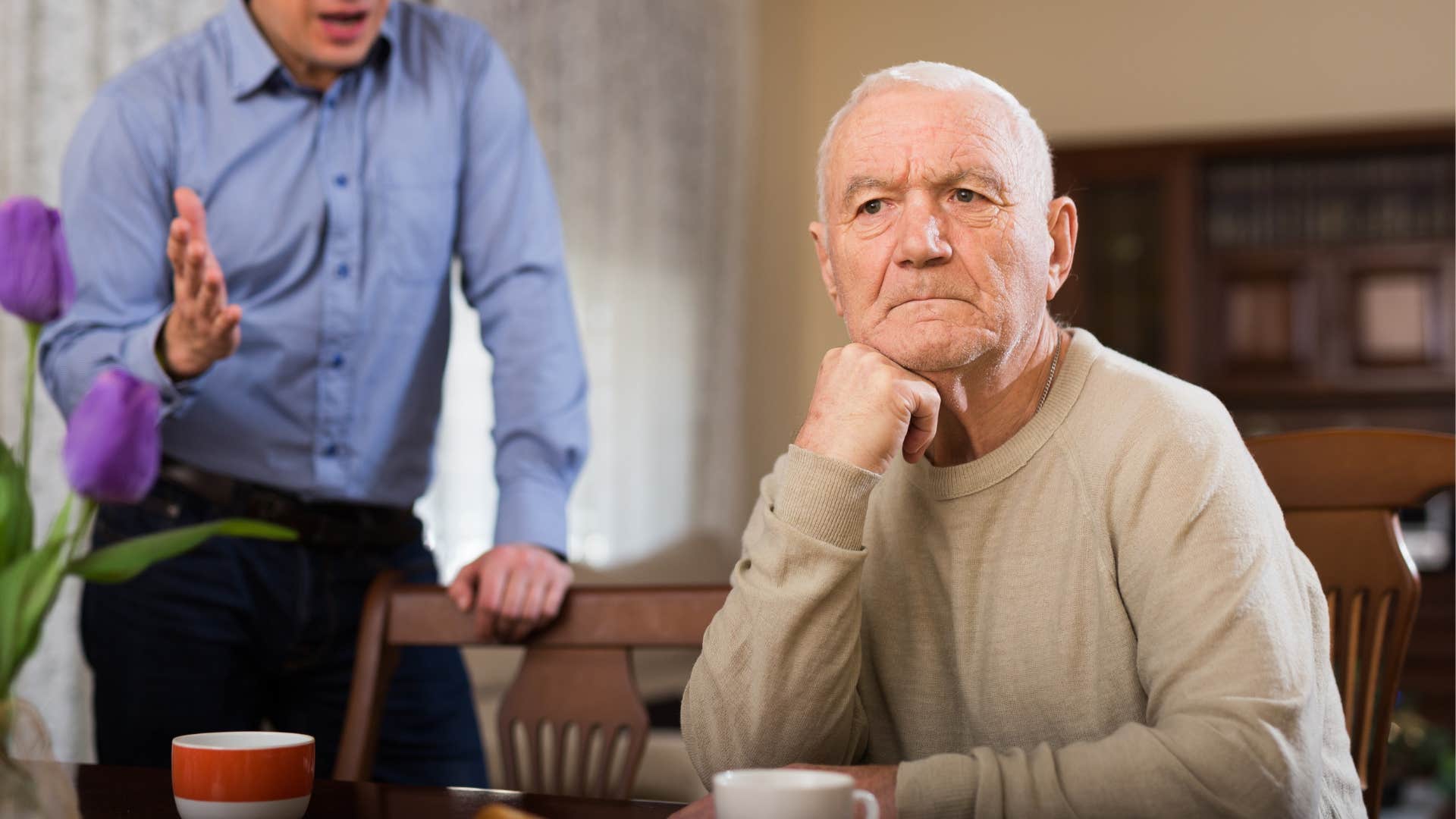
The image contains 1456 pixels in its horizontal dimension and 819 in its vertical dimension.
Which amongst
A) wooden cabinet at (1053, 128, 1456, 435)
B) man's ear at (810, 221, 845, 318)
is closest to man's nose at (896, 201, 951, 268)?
man's ear at (810, 221, 845, 318)

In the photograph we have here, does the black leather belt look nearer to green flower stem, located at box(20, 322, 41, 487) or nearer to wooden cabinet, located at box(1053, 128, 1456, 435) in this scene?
green flower stem, located at box(20, 322, 41, 487)

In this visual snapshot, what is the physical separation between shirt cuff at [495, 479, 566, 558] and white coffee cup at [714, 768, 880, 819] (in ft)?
2.98

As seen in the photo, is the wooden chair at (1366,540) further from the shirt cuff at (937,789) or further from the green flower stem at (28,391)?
the green flower stem at (28,391)

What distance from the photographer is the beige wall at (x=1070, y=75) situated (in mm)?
5449

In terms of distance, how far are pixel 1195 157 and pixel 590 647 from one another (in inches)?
182

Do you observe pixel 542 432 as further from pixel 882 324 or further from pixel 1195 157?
pixel 1195 157

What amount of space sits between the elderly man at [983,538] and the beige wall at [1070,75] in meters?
4.47

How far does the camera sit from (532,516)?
5.50ft

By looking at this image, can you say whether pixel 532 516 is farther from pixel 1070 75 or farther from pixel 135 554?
pixel 1070 75

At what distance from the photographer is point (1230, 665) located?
100 centimetres

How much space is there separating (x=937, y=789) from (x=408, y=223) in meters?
1.14

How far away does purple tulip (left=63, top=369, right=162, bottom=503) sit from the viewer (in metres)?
0.68

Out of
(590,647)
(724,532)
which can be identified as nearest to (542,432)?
(590,647)

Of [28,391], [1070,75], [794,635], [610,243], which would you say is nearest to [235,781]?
[28,391]
